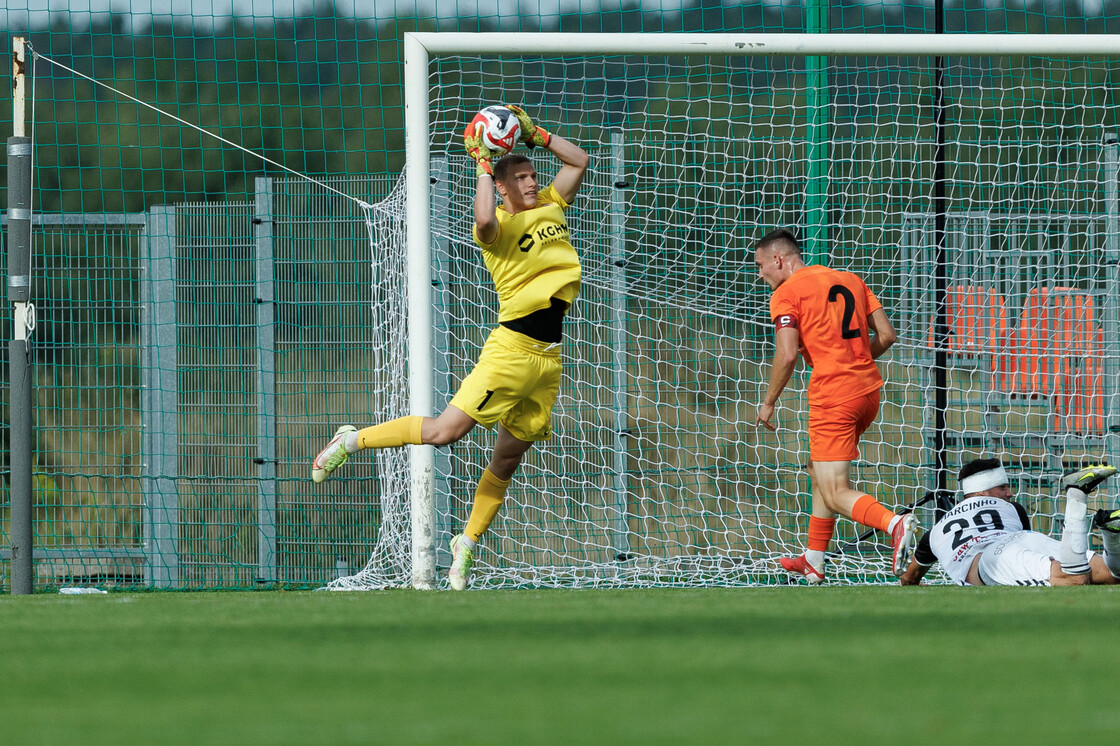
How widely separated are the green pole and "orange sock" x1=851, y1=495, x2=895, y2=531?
182 cm

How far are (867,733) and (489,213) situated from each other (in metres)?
3.82

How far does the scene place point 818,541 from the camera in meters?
6.37

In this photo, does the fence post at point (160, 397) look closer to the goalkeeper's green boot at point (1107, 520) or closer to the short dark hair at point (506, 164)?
the short dark hair at point (506, 164)

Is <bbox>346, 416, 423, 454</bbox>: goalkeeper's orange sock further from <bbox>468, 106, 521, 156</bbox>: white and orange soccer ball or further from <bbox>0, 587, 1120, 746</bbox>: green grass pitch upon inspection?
<bbox>0, 587, 1120, 746</bbox>: green grass pitch

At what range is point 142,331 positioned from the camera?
8.78 metres

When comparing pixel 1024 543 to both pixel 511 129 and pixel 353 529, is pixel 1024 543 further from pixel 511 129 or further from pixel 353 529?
pixel 353 529

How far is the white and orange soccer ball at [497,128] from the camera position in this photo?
5746 millimetres

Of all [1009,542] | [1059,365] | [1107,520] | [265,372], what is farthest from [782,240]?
[265,372]

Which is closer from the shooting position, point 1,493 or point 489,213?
point 489,213

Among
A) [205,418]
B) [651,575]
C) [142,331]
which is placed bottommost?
[651,575]

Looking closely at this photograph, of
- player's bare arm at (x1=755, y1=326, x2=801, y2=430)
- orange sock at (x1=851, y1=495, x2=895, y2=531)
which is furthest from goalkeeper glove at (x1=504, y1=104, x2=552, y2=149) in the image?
orange sock at (x1=851, y1=495, x2=895, y2=531)

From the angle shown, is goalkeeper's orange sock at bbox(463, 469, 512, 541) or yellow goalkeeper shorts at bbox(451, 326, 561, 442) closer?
yellow goalkeeper shorts at bbox(451, 326, 561, 442)

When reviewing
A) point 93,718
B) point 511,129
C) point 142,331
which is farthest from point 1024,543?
point 142,331

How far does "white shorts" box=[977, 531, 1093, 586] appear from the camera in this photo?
561 centimetres
